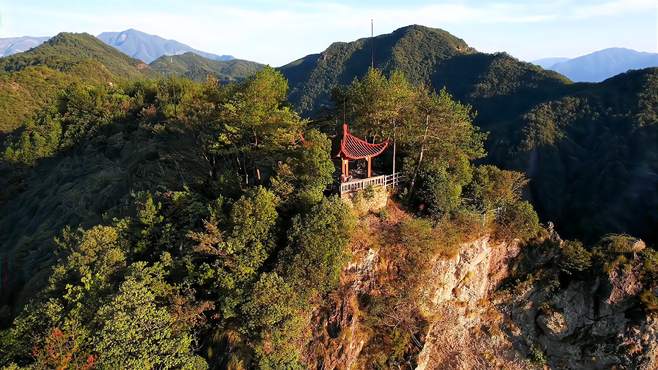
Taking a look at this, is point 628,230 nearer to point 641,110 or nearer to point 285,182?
point 641,110

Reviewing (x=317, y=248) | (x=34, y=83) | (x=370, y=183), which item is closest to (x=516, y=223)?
(x=370, y=183)

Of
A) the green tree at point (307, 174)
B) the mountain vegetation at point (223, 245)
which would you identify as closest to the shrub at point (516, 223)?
the mountain vegetation at point (223, 245)

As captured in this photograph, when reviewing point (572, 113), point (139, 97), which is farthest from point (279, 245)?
point (572, 113)

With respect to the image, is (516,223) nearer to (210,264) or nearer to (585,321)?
(585,321)

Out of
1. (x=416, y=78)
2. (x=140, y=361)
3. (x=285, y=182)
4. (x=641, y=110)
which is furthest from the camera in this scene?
(x=416, y=78)

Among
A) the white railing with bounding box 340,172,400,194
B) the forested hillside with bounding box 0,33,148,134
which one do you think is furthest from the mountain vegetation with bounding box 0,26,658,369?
the forested hillside with bounding box 0,33,148,134

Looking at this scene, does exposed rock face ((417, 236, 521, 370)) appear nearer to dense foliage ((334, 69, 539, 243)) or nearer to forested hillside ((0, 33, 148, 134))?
dense foliage ((334, 69, 539, 243))

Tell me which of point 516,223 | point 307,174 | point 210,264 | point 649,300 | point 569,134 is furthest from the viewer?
point 569,134
